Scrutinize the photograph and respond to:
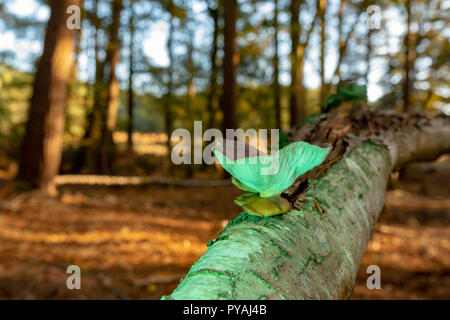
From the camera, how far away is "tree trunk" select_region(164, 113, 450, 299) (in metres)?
0.49

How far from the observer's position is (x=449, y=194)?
8055mm

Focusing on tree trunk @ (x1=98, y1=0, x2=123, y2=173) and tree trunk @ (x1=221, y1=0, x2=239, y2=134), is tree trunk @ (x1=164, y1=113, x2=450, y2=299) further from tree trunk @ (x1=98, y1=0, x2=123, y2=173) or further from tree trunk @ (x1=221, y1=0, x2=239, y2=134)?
tree trunk @ (x1=98, y1=0, x2=123, y2=173)

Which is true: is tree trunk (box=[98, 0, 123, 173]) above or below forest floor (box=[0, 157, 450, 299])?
above

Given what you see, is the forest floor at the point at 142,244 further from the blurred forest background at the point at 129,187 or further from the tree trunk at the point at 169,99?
the tree trunk at the point at 169,99

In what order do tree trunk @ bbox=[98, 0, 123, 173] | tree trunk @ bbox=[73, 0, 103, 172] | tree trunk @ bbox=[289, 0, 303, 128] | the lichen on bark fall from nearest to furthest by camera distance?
the lichen on bark, tree trunk @ bbox=[289, 0, 303, 128], tree trunk @ bbox=[98, 0, 123, 173], tree trunk @ bbox=[73, 0, 103, 172]

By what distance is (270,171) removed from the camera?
23.4 inches

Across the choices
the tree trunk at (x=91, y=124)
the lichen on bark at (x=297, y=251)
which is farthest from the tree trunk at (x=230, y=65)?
the lichen on bark at (x=297, y=251)

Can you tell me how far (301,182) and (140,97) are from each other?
53.7 feet

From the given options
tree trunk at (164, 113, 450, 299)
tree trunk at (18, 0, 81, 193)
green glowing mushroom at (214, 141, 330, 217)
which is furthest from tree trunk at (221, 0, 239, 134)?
green glowing mushroom at (214, 141, 330, 217)

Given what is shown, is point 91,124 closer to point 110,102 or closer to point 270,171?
point 110,102

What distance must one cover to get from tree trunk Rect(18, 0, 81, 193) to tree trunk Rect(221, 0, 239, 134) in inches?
140

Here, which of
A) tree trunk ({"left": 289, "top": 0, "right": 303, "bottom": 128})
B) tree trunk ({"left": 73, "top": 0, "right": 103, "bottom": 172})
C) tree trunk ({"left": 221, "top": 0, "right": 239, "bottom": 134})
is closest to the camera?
tree trunk ({"left": 289, "top": 0, "right": 303, "bottom": 128})

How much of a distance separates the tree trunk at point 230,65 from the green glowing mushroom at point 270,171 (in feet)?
25.5
